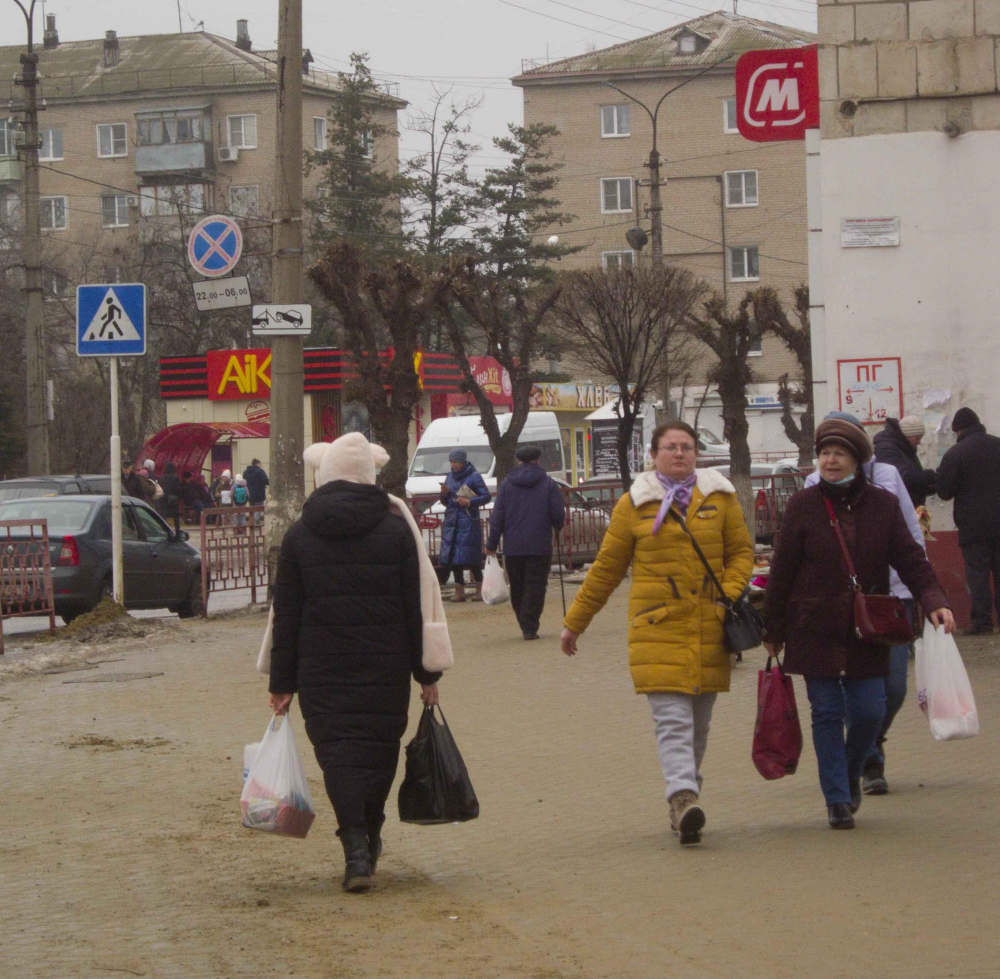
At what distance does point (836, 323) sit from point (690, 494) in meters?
6.91

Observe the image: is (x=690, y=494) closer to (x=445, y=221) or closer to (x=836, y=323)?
(x=836, y=323)

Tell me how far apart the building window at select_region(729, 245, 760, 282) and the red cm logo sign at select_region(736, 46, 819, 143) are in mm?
55008

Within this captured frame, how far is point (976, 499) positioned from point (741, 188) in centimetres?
5725

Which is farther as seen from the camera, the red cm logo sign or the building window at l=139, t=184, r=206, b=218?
the building window at l=139, t=184, r=206, b=218

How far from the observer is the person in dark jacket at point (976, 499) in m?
12.6

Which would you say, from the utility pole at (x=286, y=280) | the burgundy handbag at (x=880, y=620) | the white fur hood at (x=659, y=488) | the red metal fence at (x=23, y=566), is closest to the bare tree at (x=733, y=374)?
the utility pole at (x=286, y=280)

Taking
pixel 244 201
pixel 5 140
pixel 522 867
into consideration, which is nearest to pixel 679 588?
pixel 522 867

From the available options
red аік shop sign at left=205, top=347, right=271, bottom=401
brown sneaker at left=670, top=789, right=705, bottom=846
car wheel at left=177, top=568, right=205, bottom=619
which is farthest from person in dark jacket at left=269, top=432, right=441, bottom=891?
red аік shop sign at left=205, top=347, right=271, bottom=401

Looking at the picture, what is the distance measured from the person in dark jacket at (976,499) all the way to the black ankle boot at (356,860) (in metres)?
7.84

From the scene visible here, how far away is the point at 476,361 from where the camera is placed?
53.9 meters

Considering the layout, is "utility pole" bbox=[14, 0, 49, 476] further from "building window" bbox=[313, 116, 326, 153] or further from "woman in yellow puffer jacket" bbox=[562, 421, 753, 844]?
"building window" bbox=[313, 116, 326, 153]

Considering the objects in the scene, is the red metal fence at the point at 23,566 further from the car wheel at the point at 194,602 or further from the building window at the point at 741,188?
the building window at the point at 741,188

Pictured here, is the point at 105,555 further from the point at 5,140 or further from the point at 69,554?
the point at 5,140

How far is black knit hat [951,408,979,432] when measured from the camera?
12672mm
